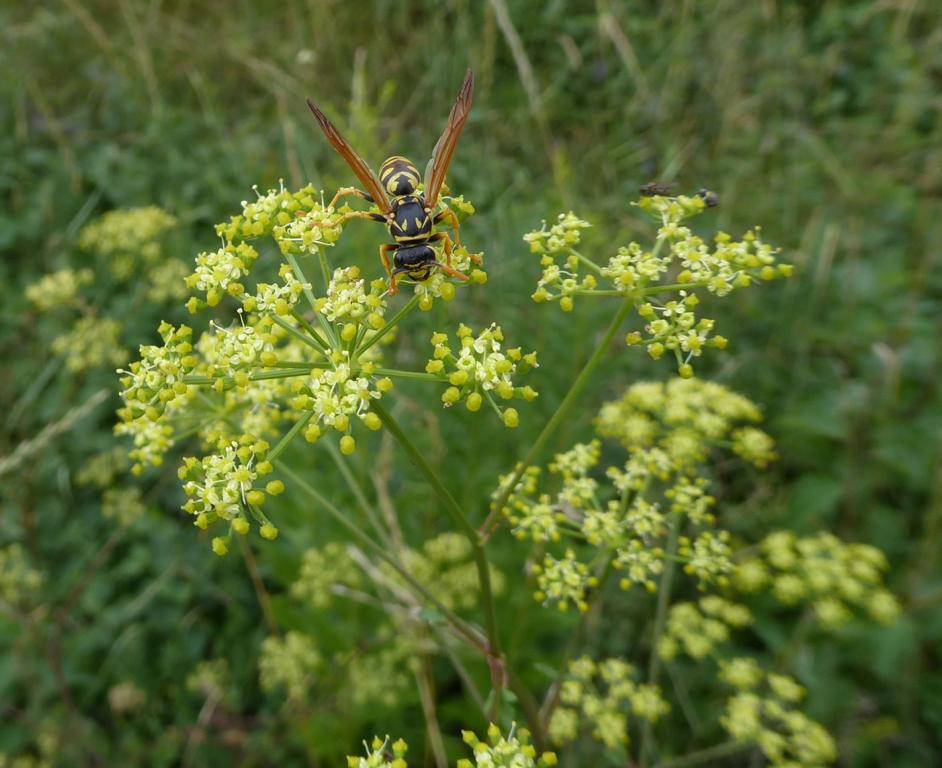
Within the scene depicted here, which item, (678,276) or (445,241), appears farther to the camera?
(445,241)

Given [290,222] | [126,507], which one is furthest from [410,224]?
[126,507]

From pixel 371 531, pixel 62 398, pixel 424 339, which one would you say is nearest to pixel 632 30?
pixel 424 339

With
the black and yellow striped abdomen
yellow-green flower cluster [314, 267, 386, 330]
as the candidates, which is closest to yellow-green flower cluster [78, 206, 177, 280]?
the black and yellow striped abdomen

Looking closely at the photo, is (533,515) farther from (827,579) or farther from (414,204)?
(827,579)

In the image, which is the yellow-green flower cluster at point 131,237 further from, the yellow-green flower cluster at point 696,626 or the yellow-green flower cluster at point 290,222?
the yellow-green flower cluster at point 696,626

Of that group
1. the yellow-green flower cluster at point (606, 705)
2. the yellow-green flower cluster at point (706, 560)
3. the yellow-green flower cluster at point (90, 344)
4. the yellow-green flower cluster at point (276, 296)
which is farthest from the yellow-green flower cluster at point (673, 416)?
the yellow-green flower cluster at point (90, 344)

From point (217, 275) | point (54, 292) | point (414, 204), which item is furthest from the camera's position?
point (54, 292)

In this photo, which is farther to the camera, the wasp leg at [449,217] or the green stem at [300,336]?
the wasp leg at [449,217]
